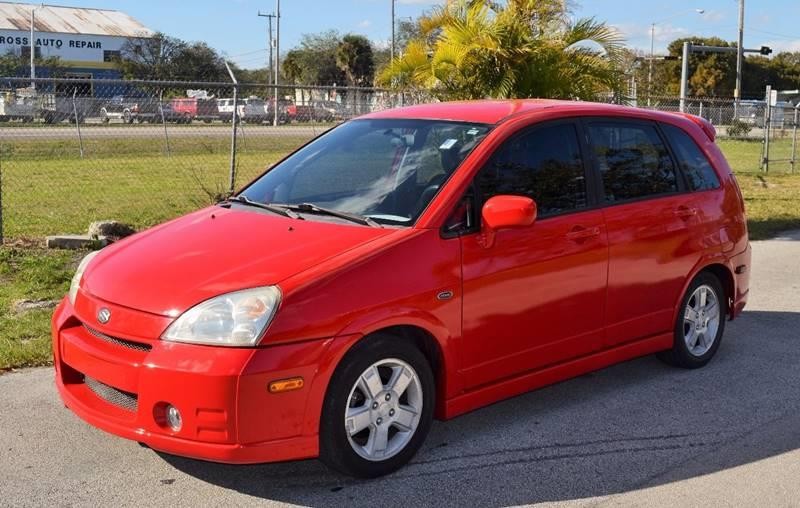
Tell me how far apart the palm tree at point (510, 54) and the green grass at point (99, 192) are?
3182 mm

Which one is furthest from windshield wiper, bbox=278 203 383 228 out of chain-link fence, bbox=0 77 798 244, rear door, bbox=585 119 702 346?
chain-link fence, bbox=0 77 798 244

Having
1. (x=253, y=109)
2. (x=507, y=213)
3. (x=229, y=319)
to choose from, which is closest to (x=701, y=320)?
(x=507, y=213)

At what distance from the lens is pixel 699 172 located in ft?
19.6

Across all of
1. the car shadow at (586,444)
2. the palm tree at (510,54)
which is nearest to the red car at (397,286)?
the car shadow at (586,444)

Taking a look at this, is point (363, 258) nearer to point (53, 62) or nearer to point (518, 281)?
point (518, 281)

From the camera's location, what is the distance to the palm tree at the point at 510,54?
37.3 feet

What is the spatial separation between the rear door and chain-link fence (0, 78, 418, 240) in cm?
620

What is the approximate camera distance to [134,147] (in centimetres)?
1941

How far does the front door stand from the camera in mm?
4418

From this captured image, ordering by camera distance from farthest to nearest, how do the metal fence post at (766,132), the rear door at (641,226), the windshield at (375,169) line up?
the metal fence post at (766,132)
the rear door at (641,226)
the windshield at (375,169)

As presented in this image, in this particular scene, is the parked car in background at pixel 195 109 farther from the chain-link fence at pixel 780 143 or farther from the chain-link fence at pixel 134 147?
the chain-link fence at pixel 780 143

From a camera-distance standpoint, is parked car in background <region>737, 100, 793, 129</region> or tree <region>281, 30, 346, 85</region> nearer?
parked car in background <region>737, 100, 793, 129</region>

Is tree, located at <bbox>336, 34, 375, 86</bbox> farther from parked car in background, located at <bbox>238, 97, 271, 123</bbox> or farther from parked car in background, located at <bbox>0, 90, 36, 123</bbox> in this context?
parked car in background, located at <bbox>0, 90, 36, 123</bbox>

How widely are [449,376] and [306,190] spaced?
1.40 m
